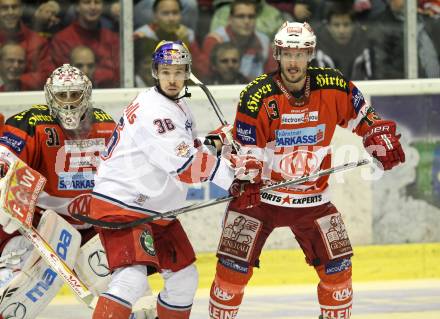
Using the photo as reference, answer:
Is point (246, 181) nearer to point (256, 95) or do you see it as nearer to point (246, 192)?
point (246, 192)

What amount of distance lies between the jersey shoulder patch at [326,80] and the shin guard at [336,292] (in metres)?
0.77

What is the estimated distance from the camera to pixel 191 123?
527cm

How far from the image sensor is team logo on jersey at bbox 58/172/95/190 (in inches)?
223

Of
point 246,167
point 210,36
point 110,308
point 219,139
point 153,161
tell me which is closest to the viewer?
point 110,308

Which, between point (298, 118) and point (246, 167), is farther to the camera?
point (298, 118)

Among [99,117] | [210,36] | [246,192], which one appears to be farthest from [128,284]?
[210,36]

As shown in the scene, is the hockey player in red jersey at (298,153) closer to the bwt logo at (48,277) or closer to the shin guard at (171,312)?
the shin guard at (171,312)

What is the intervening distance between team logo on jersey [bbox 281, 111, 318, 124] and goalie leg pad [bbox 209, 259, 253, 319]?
0.65 meters

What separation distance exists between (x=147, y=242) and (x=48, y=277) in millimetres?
668

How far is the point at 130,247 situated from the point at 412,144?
2.62 m

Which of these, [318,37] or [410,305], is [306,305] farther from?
[318,37]

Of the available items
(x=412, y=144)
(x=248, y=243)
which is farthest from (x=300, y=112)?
(x=412, y=144)

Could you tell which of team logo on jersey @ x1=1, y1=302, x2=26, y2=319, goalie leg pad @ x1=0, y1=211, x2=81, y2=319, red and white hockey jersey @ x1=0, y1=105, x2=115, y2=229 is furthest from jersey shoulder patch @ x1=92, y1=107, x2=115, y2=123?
team logo on jersey @ x1=1, y1=302, x2=26, y2=319

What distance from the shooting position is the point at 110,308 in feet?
16.2
